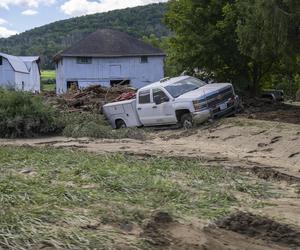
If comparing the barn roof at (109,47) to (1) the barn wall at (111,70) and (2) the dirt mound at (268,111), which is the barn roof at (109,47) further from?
(2) the dirt mound at (268,111)

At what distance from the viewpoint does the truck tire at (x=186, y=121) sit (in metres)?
21.3

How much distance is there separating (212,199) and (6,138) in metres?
14.3

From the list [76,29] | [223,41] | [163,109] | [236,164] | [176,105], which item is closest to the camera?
[236,164]

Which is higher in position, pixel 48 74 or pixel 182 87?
pixel 48 74

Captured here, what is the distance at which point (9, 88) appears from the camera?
23922 mm

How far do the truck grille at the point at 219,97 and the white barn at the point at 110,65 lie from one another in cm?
3329

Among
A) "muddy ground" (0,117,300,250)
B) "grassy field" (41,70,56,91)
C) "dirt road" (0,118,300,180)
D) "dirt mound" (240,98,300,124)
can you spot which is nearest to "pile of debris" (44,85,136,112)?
"muddy ground" (0,117,300,250)

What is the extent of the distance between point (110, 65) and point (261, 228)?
49604 mm

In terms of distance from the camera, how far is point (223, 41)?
2675cm

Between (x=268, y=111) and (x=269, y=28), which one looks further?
(x=268, y=111)

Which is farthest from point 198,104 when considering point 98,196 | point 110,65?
point 110,65

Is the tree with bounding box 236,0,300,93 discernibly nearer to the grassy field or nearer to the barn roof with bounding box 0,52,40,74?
the barn roof with bounding box 0,52,40,74

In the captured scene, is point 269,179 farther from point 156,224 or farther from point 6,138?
point 6,138

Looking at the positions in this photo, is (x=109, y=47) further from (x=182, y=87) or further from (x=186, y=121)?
(x=186, y=121)
